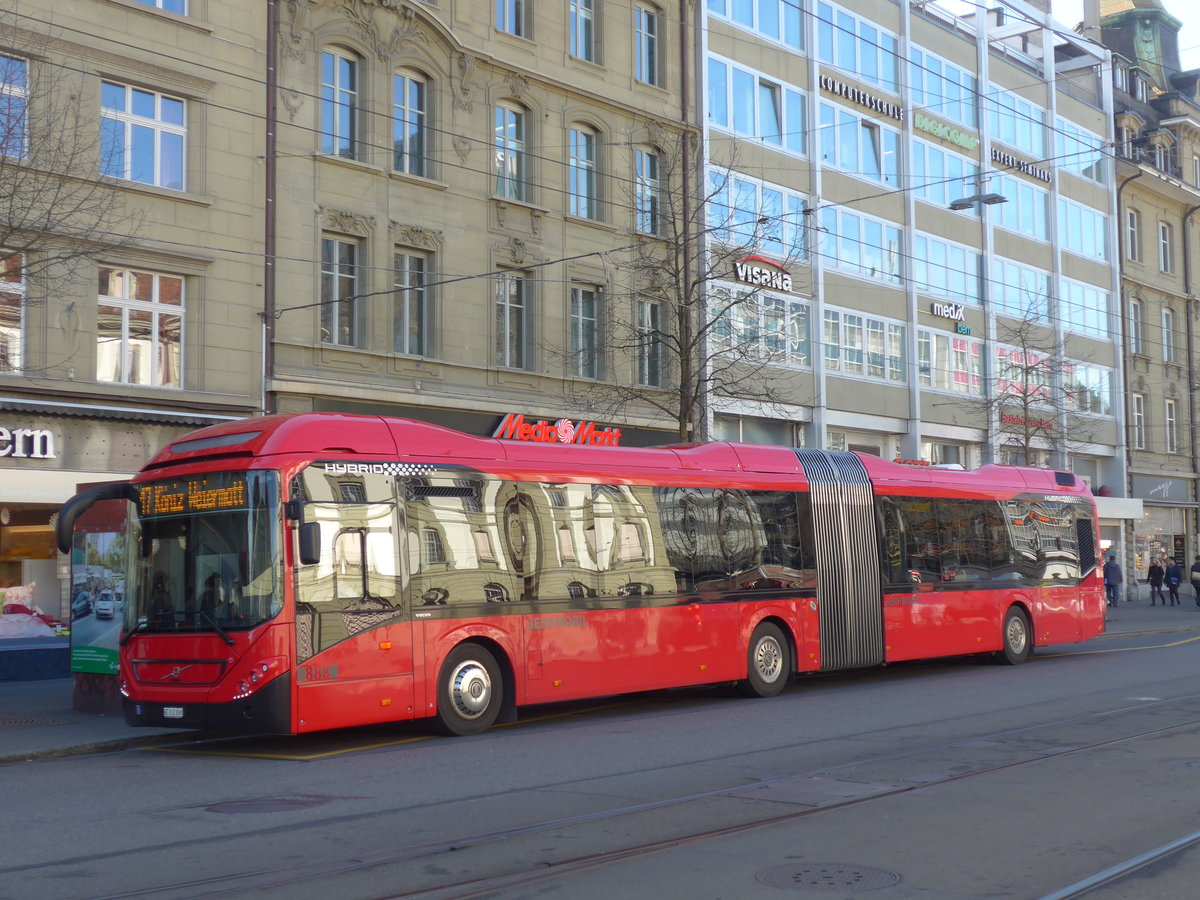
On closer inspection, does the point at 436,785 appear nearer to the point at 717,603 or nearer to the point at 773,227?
the point at 717,603

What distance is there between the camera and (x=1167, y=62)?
2324 inches

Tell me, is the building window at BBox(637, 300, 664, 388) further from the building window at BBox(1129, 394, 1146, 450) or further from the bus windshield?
the building window at BBox(1129, 394, 1146, 450)

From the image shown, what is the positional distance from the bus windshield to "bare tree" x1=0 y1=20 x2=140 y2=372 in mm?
3734

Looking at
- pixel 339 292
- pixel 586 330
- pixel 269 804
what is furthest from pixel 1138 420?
pixel 269 804

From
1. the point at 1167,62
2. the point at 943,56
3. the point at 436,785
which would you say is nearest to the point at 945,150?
the point at 943,56

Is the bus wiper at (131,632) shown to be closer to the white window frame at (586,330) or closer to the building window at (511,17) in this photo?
the white window frame at (586,330)

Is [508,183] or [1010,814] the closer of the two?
[1010,814]

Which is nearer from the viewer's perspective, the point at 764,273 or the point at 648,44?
the point at 648,44

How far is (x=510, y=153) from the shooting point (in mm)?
28453

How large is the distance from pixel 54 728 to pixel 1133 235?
155ft

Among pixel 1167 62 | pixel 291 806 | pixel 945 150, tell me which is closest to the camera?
pixel 291 806

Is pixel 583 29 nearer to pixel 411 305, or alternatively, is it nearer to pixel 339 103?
pixel 339 103

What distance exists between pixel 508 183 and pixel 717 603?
13797 mm

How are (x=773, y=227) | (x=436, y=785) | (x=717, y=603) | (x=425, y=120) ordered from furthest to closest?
(x=773, y=227)
(x=425, y=120)
(x=717, y=603)
(x=436, y=785)
